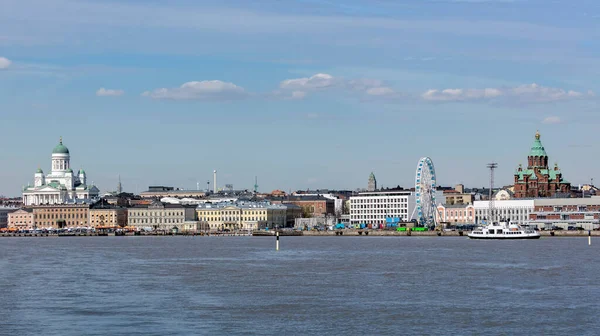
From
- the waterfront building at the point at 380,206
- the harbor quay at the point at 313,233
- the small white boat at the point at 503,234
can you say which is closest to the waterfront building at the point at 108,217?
the harbor quay at the point at 313,233

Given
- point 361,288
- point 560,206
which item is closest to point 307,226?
point 560,206

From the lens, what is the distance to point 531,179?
425 feet

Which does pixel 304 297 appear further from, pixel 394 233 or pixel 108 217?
pixel 108 217

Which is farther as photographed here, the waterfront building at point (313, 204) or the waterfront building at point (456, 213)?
the waterfront building at point (313, 204)

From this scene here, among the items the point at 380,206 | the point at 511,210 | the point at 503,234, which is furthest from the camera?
the point at 380,206

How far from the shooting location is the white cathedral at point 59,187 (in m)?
166

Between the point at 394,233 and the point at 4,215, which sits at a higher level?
the point at 4,215

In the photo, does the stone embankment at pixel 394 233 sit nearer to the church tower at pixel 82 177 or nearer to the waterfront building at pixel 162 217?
the waterfront building at pixel 162 217

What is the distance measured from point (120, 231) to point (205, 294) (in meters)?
98.6

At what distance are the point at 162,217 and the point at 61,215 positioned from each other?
16.0 m

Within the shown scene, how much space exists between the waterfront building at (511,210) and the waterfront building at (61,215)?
176 feet

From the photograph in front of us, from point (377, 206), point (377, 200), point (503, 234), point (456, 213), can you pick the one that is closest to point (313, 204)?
point (377, 206)

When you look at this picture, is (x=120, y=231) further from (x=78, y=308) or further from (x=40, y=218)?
(x=78, y=308)

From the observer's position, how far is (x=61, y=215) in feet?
497
